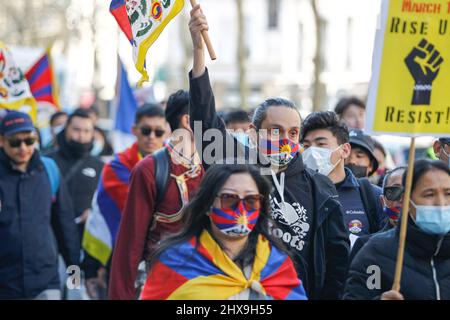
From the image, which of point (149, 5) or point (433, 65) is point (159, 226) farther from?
point (433, 65)

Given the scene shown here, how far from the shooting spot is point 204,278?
516cm

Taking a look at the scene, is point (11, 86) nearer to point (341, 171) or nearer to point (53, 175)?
point (53, 175)

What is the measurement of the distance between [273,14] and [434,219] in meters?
54.6

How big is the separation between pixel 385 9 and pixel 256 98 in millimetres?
53786

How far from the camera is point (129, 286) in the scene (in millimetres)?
7129

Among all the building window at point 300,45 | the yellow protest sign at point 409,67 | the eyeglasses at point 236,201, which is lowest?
the building window at point 300,45

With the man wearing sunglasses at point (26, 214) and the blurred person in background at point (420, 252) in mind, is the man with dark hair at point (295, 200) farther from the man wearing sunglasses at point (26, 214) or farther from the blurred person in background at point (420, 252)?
the man wearing sunglasses at point (26, 214)

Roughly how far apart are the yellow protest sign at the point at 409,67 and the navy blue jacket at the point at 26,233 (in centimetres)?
383

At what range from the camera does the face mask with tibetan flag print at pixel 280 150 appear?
6.20 m

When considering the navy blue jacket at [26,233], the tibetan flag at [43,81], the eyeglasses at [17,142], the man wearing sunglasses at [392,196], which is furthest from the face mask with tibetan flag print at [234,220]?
the tibetan flag at [43,81]
